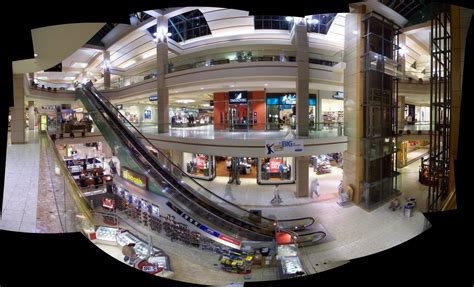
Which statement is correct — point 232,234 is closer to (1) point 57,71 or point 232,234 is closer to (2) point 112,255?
(2) point 112,255

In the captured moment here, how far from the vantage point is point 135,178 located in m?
3.07

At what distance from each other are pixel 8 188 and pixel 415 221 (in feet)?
8.52

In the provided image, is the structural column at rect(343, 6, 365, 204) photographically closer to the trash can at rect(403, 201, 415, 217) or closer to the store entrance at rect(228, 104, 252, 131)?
the trash can at rect(403, 201, 415, 217)

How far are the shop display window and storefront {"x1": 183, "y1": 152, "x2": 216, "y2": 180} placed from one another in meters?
0.53

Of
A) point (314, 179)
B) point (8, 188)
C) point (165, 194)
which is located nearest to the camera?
point (8, 188)

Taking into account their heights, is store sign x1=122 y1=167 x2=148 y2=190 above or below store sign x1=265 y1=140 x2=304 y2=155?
below

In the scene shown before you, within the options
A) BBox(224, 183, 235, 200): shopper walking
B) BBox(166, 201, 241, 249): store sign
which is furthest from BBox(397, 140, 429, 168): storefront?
BBox(224, 183, 235, 200): shopper walking

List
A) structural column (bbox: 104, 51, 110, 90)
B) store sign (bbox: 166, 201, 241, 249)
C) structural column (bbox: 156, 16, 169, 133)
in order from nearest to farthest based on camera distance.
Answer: store sign (bbox: 166, 201, 241, 249) → structural column (bbox: 104, 51, 110, 90) → structural column (bbox: 156, 16, 169, 133)

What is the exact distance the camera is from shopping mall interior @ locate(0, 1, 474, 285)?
1.45 m

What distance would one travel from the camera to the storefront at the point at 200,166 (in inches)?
93.8

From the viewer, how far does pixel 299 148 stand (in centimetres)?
200

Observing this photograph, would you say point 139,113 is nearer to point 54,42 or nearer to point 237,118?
point 54,42

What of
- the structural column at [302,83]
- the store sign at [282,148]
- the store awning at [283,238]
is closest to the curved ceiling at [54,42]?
the store sign at [282,148]

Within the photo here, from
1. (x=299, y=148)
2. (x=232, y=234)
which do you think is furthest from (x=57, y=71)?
(x=299, y=148)
